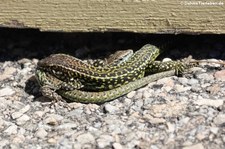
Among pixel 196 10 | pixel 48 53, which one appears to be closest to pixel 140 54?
pixel 196 10

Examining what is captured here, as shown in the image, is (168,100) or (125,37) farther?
(125,37)

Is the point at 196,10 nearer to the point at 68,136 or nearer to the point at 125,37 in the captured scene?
the point at 125,37

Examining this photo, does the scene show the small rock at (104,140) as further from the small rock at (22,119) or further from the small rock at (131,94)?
the small rock at (22,119)

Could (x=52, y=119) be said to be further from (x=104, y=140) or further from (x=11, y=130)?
(x=104, y=140)

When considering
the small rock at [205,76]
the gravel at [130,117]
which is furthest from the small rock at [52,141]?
the small rock at [205,76]

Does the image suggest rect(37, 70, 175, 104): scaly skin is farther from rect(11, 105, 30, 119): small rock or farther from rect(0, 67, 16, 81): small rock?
rect(0, 67, 16, 81): small rock

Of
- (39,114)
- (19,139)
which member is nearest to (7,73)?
(39,114)
